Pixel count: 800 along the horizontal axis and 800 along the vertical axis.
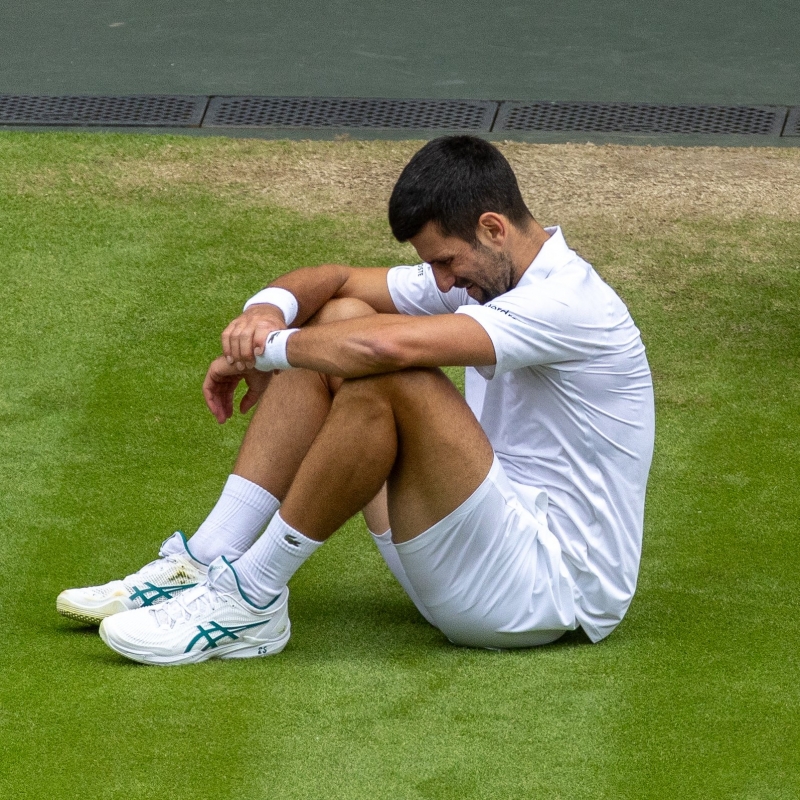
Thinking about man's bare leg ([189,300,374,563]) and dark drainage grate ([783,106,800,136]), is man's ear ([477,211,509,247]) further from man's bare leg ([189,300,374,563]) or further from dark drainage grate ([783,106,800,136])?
dark drainage grate ([783,106,800,136])

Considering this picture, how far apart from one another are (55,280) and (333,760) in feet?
8.63

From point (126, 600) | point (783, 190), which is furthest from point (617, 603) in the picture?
point (783, 190)

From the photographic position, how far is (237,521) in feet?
9.07

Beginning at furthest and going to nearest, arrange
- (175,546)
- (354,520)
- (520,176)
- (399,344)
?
1. (520,176)
2. (354,520)
3. (175,546)
4. (399,344)

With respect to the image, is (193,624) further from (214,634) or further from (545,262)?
(545,262)

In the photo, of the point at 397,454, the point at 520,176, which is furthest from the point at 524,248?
the point at 520,176

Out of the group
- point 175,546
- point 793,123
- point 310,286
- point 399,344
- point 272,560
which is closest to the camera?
point 399,344

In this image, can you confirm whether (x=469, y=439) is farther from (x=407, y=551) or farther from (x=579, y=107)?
(x=579, y=107)

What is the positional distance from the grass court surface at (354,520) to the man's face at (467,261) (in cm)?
70

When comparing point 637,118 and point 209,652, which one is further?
point 637,118

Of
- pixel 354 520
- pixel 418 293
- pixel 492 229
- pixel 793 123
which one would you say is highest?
pixel 492 229

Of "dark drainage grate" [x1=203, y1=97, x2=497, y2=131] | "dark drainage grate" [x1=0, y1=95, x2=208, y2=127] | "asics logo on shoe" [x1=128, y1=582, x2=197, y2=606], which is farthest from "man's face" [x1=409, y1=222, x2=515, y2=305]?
"dark drainage grate" [x1=0, y1=95, x2=208, y2=127]

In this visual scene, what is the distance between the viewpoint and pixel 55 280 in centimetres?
457

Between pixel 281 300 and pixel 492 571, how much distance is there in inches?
27.6
